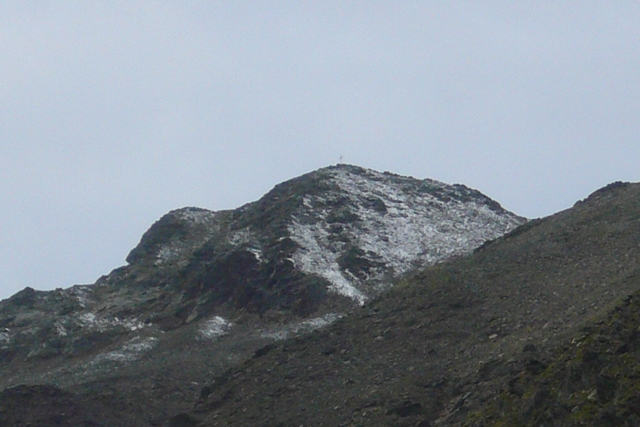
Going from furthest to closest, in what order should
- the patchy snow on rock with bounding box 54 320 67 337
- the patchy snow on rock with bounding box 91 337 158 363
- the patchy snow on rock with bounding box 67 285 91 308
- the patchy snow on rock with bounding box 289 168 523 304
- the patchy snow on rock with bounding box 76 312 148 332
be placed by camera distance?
1. the patchy snow on rock with bounding box 67 285 91 308
2. the patchy snow on rock with bounding box 289 168 523 304
3. the patchy snow on rock with bounding box 54 320 67 337
4. the patchy snow on rock with bounding box 76 312 148 332
5. the patchy snow on rock with bounding box 91 337 158 363

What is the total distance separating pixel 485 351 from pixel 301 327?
19539mm

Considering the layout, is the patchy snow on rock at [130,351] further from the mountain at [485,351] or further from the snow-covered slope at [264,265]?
the mountain at [485,351]

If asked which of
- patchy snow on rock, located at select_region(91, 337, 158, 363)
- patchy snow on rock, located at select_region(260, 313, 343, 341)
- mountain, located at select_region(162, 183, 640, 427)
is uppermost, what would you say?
patchy snow on rock, located at select_region(91, 337, 158, 363)

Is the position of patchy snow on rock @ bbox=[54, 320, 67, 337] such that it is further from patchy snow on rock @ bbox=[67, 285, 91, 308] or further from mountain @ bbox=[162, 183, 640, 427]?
mountain @ bbox=[162, 183, 640, 427]

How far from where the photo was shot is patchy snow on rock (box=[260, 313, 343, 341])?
53.1 m

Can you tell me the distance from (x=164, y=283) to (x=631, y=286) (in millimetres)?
41178

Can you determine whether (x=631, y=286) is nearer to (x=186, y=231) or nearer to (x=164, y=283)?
(x=164, y=283)

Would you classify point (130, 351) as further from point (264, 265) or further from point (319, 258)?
point (319, 258)

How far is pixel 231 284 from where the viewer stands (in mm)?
66188

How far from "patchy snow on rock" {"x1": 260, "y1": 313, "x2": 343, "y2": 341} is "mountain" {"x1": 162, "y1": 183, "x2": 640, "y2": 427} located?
6.51 metres

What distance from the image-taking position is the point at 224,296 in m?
65.4

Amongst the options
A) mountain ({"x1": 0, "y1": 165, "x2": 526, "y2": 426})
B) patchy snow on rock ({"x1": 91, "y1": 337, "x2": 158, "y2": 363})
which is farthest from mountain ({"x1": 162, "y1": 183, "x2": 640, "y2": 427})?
patchy snow on rock ({"x1": 91, "y1": 337, "x2": 158, "y2": 363})

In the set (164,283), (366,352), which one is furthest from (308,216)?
(366,352)

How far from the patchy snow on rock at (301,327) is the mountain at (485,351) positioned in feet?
21.4
